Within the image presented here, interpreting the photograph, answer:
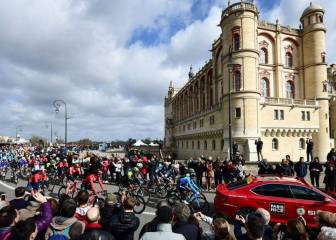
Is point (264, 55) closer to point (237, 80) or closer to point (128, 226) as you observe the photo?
point (237, 80)

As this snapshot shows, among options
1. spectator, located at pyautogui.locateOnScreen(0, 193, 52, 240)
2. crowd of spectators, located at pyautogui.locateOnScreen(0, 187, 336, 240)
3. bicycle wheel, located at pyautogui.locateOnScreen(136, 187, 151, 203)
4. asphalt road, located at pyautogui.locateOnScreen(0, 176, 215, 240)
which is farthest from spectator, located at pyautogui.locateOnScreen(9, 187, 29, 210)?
bicycle wheel, located at pyautogui.locateOnScreen(136, 187, 151, 203)

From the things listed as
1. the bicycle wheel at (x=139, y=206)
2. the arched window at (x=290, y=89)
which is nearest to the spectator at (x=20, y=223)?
the bicycle wheel at (x=139, y=206)

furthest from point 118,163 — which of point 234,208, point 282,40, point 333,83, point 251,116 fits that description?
point 333,83

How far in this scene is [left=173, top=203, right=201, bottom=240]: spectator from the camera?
3877mm

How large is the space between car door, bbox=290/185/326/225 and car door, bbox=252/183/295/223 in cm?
16

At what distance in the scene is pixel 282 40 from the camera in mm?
41094

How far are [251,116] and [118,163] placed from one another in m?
21.3

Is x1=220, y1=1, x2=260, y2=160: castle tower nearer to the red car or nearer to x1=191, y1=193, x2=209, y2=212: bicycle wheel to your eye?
x1=191, y1=193, x2=209, y2=212: bicycle wheel

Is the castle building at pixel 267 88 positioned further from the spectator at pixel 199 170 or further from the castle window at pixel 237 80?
the spectator at pixel 199 170

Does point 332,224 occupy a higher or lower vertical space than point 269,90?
lower

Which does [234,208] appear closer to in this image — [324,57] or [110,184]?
[110,184]

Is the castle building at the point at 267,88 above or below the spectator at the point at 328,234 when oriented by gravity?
above

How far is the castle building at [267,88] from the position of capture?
1340 inches

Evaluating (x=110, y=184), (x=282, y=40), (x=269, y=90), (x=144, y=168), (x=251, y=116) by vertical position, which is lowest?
(x=110, y=184)
